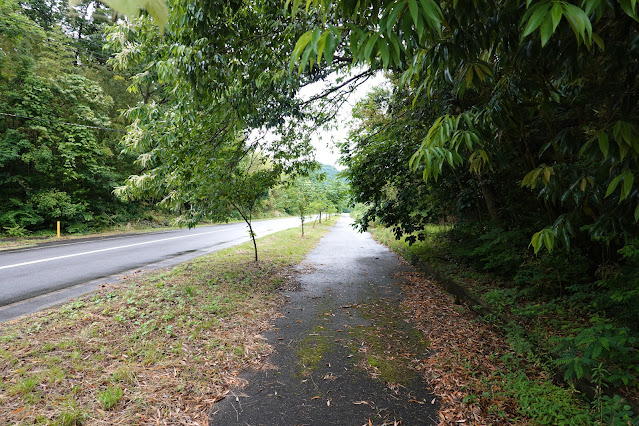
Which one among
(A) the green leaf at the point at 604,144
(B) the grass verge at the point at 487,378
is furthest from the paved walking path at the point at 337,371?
(A) the green leaf at the point at 604,144

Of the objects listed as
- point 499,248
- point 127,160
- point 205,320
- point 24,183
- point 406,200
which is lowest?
point 205,320

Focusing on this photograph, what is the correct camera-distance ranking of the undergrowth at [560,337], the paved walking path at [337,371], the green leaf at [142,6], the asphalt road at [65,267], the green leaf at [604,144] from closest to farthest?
the green leaf at [142,6]
the green leaf at [604,144]
the undergrowth at [560,337]
the paved walking path at [337,371]
the asphalt road at [65,267]

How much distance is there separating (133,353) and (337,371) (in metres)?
2.33

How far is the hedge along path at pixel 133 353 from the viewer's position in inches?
102

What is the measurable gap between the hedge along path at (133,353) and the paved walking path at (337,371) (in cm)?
29

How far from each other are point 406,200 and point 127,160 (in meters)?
18.4

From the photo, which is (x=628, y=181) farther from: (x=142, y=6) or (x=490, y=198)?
(x=490, y=198)

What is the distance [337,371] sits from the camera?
342cm

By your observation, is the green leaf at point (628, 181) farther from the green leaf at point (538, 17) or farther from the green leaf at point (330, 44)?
the green leaf at point (330, 44)

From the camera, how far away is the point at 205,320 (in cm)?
449

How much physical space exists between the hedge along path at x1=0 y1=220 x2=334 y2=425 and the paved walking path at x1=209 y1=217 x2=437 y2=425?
0.29 m

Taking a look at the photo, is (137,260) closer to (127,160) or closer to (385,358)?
(385,358)

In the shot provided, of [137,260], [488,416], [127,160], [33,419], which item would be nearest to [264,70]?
[33,419]

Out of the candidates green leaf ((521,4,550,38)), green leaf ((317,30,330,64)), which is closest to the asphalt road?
green leaf ((317,30,330,64))
